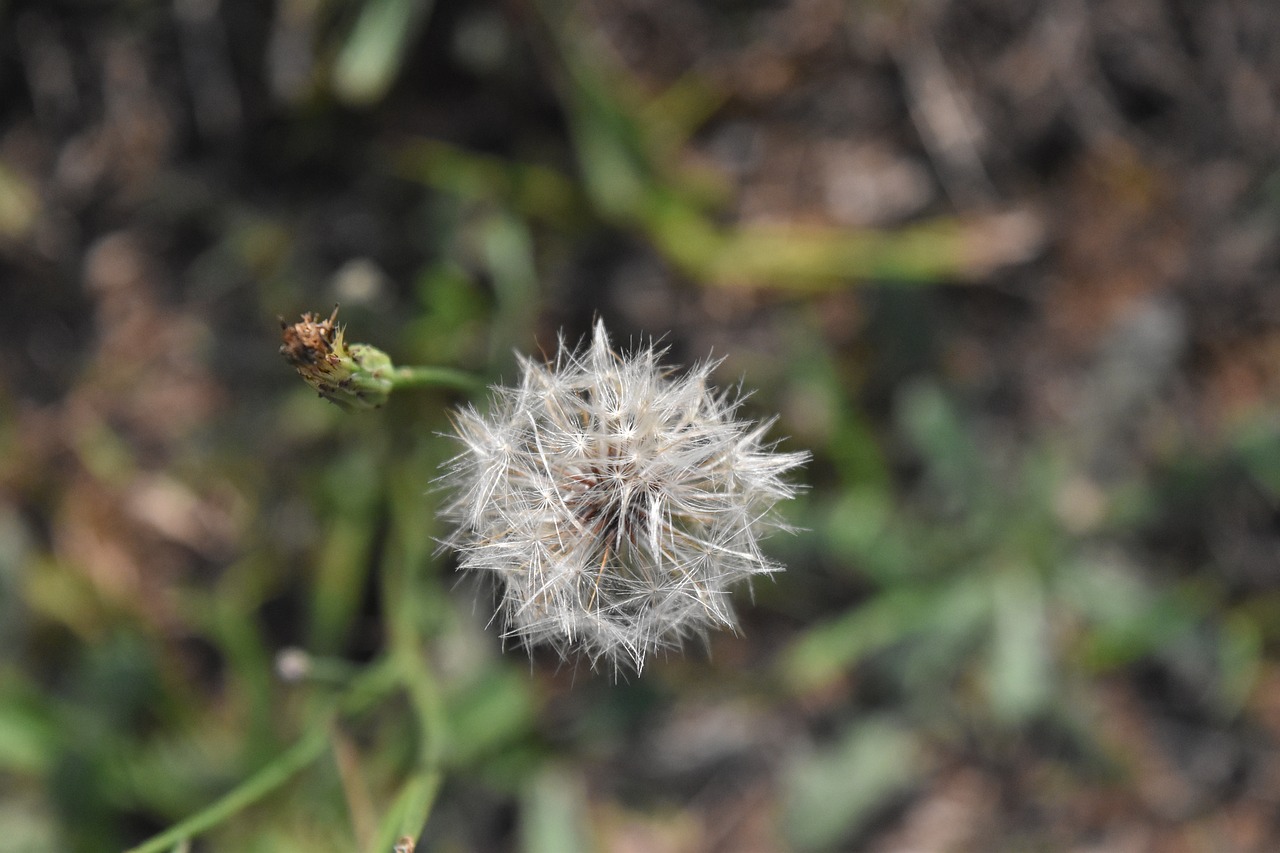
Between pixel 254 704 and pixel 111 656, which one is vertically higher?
pixel 111 656

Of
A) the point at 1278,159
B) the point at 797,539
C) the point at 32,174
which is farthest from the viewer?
the point at 32,174

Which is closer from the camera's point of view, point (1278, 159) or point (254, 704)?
point (254, 704)

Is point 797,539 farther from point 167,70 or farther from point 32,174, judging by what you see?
point 32,174

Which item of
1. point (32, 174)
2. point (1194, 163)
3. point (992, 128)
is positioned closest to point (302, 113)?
point (32, 174)

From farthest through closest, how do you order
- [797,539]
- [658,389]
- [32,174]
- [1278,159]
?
[32,174] < [1278,159] < [797,539] < [658,389]

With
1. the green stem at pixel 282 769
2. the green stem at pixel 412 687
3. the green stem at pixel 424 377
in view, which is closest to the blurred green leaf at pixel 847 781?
the green stem at pixel 412 687

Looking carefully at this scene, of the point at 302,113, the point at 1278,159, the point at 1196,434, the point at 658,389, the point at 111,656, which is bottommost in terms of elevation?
the point at 658,389

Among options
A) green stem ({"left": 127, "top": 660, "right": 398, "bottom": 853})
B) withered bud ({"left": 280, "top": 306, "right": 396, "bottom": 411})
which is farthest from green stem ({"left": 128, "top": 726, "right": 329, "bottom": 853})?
withered bud ({"left": 280, "top": 306, "right": 396, "bottom": 411})

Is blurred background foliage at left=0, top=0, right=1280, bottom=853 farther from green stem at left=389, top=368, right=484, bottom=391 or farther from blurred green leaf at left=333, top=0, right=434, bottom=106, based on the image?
green stem at left=389, top=368, right=484, bottom=391
